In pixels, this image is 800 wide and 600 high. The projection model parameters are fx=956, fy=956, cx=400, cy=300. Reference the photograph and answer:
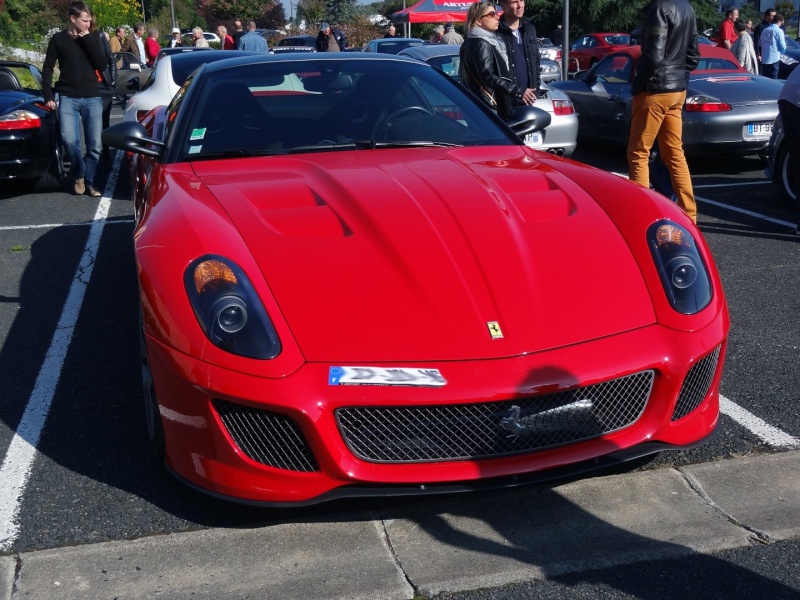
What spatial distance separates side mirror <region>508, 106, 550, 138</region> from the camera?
4.73 metres

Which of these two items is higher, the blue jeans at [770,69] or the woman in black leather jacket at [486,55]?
the woman in black leather jacket at [486,55]

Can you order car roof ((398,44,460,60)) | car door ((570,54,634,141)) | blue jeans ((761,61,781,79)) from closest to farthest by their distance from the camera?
car door ((570,54,634,141)), car roof ((398,44,460,60)), blue jeans ((761,61,781,79))

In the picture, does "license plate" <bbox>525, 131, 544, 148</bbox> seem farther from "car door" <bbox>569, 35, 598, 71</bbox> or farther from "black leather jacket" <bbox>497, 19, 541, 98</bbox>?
"car door" <bbox>569, 35, 598, 71</bbox>

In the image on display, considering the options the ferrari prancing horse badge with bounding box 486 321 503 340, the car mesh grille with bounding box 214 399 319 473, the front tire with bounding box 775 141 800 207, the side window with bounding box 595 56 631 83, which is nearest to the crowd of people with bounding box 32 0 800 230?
the front tire with bounding box 775 141 800 207

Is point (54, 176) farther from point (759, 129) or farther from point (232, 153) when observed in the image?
point (759, 129)

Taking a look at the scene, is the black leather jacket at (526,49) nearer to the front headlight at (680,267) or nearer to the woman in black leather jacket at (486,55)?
the woman in black leather jacket at (486,55)

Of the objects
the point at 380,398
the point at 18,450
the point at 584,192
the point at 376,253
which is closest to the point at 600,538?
the point at 380,398

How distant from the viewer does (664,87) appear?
21.9ft

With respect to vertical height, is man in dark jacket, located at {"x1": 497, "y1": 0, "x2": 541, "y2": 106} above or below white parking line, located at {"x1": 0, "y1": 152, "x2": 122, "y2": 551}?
above

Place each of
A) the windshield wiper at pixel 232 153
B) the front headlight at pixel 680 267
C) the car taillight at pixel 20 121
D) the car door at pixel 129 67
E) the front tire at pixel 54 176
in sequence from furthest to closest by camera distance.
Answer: the car door at pixel 129 67 < the front tire at pixel 54 176 < the car taillight at pixel 20 121 < the windshield wiper at pixel 232 153 < the front headlight at pixel 680 267

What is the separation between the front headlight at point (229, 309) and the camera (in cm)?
287

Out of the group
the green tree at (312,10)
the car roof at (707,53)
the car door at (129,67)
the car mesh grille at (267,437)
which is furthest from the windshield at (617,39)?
the green tree at (312,10)

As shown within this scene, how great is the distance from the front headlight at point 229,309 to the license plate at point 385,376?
21 centimetres

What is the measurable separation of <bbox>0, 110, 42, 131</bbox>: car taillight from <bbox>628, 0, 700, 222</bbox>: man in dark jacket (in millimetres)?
5400
